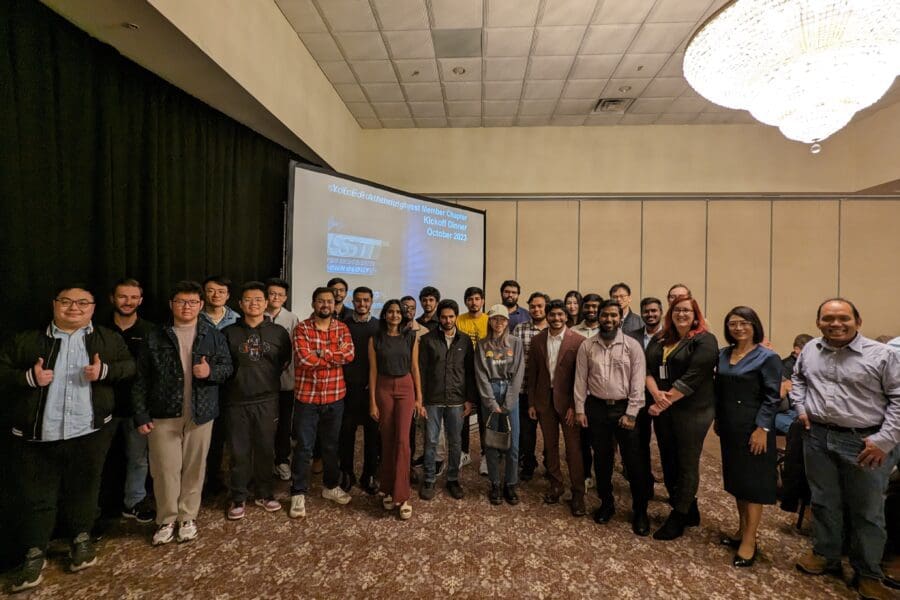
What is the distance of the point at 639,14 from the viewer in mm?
3406

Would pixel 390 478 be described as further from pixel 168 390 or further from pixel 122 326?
pixel 122 326

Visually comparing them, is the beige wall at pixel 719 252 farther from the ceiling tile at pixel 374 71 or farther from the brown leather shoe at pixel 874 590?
the brown leather shoe at pixel 874 590

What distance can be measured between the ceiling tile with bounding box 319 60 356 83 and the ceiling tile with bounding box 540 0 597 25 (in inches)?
86.4

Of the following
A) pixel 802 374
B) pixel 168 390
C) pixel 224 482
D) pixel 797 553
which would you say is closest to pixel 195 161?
pixel 168 390

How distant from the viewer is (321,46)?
12.9 feet

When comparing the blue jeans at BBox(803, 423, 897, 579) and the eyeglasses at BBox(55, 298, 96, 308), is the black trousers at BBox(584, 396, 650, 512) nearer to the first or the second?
the blue jeans at BBox(803, 423, 897, 579)

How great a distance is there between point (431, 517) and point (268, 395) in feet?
4.64

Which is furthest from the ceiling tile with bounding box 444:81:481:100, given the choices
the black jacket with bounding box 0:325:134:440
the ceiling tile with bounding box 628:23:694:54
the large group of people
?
the black jacket with bounding box 0:325:134:440

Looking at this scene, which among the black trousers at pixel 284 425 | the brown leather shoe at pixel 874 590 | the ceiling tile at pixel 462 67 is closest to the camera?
the brown leather shoe at pixel 874 590

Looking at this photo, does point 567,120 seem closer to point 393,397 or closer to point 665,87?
point 665,87

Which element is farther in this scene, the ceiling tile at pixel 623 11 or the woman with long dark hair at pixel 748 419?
the ceiling tile at pixel 623 11

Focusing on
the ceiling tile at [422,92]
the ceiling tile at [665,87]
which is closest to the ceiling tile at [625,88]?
the ceiling tile at [665,87]

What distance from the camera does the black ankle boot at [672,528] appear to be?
7.96ft

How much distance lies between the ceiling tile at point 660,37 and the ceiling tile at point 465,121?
2186mm
